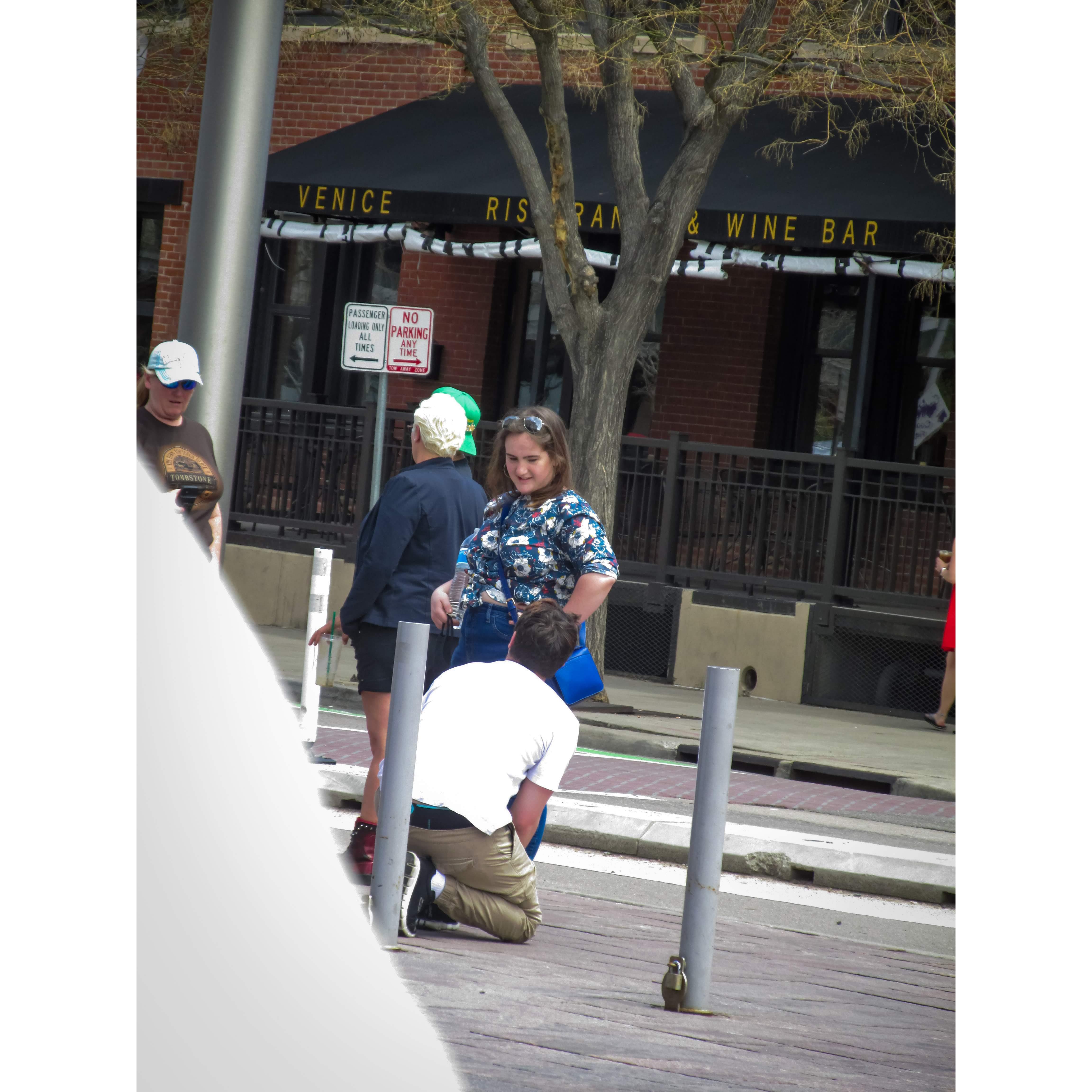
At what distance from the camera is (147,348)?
1983 cm

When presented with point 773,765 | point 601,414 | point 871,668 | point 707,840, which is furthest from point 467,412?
point 871,668

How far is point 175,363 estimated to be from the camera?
6273 mm

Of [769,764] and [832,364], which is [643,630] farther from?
[769,764]

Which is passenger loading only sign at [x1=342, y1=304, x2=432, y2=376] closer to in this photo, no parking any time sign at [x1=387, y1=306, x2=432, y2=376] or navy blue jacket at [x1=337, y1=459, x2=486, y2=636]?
no parking any time sign at [x1=387, y1=306, x2=432, y2=376]

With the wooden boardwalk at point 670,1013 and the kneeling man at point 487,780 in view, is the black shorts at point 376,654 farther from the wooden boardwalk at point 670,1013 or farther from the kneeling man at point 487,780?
the wooden boardwalk at point 670,1013

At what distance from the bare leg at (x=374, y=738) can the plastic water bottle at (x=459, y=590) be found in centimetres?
40

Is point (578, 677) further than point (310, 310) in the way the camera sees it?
No

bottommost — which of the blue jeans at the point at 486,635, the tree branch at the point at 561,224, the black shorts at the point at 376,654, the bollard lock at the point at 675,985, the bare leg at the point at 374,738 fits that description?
the bollard lock at the point at 675,985

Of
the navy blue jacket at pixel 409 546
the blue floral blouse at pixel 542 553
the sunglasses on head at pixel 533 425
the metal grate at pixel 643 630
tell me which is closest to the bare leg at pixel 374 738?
the navy blue jacket at pixel 409 546

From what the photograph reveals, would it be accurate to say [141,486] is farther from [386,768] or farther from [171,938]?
[386,768]

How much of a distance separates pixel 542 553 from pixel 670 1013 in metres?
1.87

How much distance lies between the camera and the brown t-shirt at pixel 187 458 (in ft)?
20.6

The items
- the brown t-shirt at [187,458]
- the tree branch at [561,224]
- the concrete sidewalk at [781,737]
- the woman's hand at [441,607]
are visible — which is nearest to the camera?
the woman's hand at [441,607]

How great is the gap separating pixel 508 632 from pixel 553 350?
1184 cm
